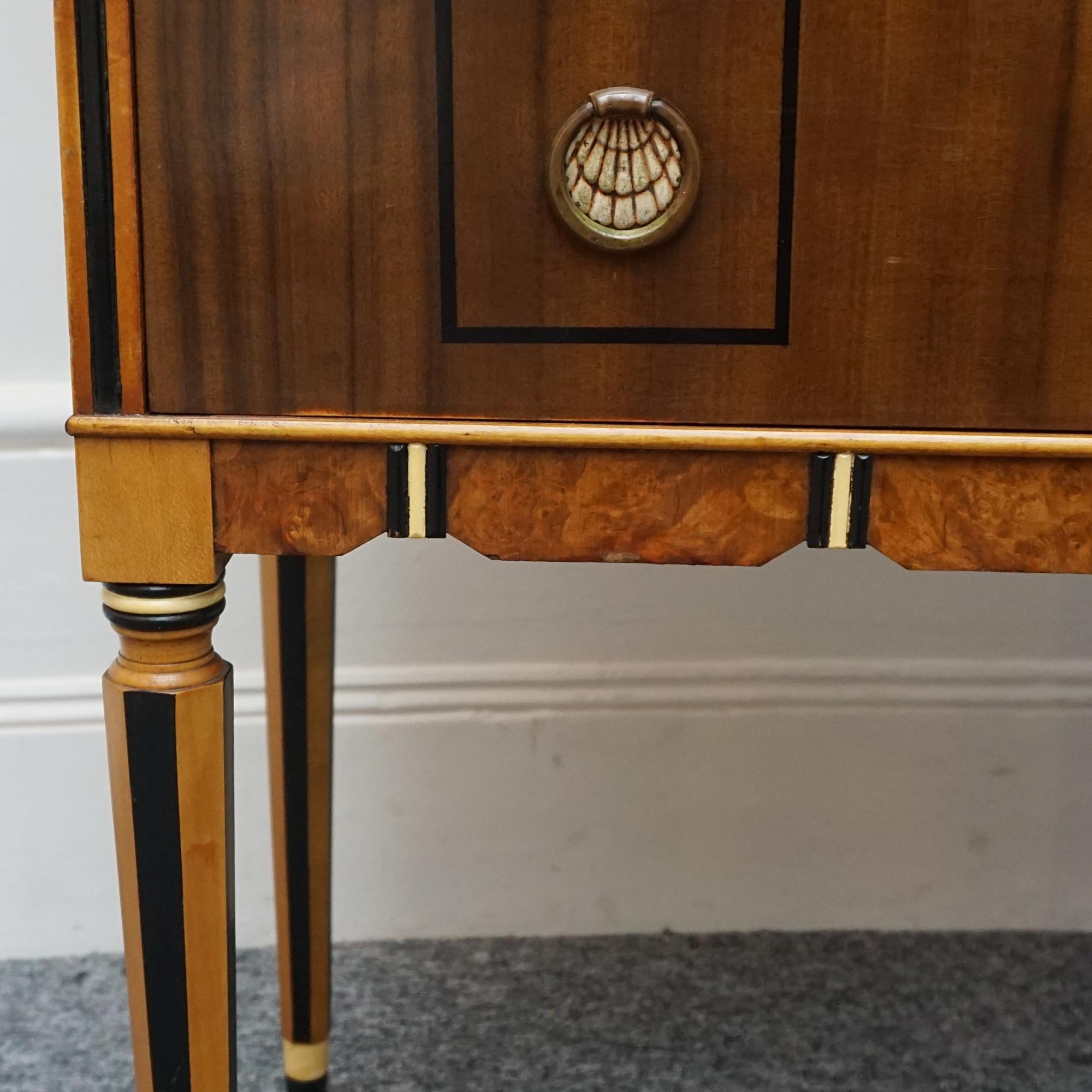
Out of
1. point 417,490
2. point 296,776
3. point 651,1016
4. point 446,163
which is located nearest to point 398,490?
point 417,490

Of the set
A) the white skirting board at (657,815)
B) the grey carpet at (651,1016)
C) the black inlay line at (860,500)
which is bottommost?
the grey carpet at (651,1016)

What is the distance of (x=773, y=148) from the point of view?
0.36 meters

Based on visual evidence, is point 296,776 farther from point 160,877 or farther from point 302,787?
point 160,877

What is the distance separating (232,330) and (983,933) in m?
0.87

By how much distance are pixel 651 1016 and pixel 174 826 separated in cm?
55

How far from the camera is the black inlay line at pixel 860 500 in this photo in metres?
0.38

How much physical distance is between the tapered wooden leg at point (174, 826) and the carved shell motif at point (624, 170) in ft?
0.62

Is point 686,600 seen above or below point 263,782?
above

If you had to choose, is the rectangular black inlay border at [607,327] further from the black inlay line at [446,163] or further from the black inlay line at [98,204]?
the black inlay line at [98,204]

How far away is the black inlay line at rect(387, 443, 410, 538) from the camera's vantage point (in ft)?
1.26

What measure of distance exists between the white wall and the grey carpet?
4 cm

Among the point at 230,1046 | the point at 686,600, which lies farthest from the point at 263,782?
the point at 230,1046

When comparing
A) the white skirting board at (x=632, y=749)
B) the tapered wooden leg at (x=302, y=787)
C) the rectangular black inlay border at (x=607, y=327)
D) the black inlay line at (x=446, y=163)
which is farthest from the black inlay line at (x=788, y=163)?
the white skirting board at (x=632, y=749)

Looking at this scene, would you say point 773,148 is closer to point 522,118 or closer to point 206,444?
point 522,118
